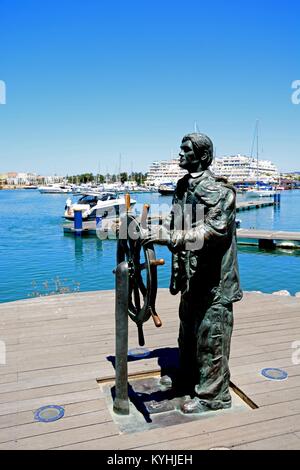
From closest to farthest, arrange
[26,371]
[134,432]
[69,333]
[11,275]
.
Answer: [134,432]
[26,371]
[69,333]
[11,275]

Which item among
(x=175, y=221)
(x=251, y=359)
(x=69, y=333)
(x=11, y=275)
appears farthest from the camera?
(x=11, y=275)

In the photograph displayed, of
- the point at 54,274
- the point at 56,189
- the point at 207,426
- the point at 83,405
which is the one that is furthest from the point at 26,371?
the point at 56,189

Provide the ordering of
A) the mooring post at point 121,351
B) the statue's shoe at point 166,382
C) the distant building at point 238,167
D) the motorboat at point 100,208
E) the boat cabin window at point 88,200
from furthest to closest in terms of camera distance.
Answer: the distant building at point 238,167, the boat cabin window at point 88,200, the motorboat at point 100,208, the statue's shoe at point 166,382, the mooring post at point 121,351

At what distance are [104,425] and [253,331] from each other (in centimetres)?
246

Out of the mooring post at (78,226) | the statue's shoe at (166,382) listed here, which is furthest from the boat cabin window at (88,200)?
the statue's shoe at (166,382)

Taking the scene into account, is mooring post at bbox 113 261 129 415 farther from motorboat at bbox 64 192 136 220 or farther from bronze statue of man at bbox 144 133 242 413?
motorboat at bbox 64 192 136 220

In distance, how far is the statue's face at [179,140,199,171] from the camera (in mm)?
2958

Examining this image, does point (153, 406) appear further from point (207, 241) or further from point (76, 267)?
point (76, 267)

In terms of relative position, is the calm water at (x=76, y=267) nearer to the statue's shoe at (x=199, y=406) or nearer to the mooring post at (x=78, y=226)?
the mooring post at (x=78, y=226)

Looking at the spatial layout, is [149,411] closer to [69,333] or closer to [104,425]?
[104,425]

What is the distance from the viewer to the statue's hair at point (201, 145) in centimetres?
294

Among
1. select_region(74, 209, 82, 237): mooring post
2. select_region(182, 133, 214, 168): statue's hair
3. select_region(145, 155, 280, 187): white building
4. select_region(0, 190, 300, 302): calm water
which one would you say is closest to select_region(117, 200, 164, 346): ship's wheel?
select_region(182, 133, 214, 168): statue's hair

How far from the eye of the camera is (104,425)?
114 inches

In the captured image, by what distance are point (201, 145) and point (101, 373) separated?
2250 millimetres
